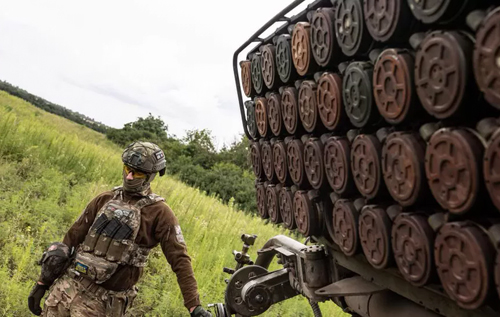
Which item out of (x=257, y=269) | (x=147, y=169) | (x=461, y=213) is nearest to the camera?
(x=461, y=213)

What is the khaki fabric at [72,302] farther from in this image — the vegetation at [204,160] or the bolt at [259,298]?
the vegetation at [204,160]

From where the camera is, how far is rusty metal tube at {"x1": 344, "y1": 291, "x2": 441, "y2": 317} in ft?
7.68

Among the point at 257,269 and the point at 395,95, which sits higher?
the point at 395,95

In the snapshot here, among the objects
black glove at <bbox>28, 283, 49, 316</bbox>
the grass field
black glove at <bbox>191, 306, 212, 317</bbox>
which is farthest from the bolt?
the grass field

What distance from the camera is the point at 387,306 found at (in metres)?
2.53

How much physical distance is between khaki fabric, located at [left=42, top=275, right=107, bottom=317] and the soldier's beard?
2.59 feet

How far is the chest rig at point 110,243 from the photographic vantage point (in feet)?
11.7

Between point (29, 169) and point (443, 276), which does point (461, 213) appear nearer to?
point (443, 276)

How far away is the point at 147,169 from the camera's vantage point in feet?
12.0

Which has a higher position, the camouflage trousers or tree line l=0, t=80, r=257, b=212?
tree line l=0, t=80, r=257, b=212

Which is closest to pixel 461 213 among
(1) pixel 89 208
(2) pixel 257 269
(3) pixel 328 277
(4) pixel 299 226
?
(4) pixel 299 226

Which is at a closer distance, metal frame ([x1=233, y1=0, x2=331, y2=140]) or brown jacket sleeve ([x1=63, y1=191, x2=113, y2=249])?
metal frame ([x1=233, y1=0, x2=331, y2=140])

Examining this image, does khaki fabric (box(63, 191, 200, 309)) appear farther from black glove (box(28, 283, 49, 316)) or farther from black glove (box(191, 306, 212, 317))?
black glove (box(28, 283, 49, 316))

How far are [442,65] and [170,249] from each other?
261 centimetres
